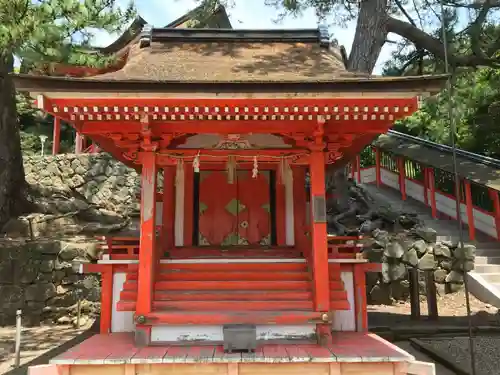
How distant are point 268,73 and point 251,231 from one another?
128 inches

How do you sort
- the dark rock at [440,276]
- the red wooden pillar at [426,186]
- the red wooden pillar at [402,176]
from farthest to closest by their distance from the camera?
1. the red wooden pillar at [402,176]
2. the red wooden pillar at [426,186]
3. the dark rock at [440,276]

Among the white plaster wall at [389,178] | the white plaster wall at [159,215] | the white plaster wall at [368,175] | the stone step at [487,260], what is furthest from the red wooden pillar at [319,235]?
the white plaster wall at [368,175]

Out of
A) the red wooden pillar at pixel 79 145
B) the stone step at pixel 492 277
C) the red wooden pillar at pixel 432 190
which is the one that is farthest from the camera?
the red wooden pillar at pixel 79 145

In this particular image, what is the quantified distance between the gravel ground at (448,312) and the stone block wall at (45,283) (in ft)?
25.3

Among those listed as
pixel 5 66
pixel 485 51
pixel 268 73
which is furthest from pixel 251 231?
pixel 485 51

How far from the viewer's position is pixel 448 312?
36.4 ft

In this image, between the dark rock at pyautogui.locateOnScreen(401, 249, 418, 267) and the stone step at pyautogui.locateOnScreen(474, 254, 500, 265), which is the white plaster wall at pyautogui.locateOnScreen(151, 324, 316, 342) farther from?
the stone step at pyautogui.locateOnScreen(474, 254, 500, 265)

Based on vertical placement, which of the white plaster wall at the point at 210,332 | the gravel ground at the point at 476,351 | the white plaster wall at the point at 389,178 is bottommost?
the gravel ground at the point at 476,351

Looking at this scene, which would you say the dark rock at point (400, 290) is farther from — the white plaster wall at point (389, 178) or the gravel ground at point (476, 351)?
the white plaster wall at point (389, 178)

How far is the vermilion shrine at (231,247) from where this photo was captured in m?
5.62

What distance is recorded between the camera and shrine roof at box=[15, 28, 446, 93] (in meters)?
5.66

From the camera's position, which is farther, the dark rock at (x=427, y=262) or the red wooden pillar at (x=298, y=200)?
the dark rock at (x=427, y=262)

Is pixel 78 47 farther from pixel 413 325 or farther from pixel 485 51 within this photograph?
pixel 485 51

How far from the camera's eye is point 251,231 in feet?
28.1
